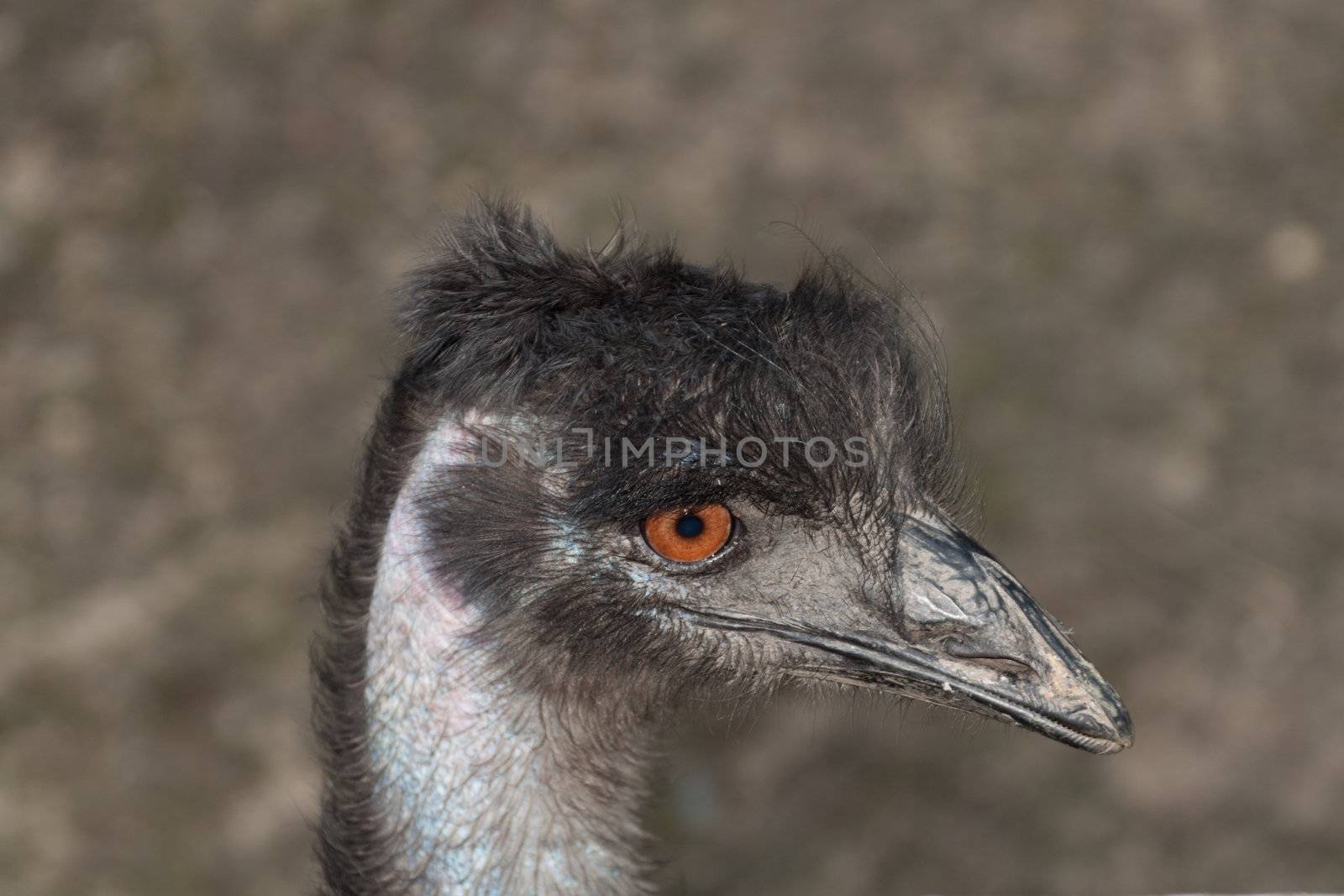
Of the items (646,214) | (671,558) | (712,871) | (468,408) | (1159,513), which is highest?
(646,214)

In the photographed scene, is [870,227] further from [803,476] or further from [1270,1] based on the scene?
[803,476]

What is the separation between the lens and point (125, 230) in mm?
4641

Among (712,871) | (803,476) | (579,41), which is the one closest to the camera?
(803,476)

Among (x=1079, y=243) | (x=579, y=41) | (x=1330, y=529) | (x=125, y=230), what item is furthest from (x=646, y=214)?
(x=1330, y=529)

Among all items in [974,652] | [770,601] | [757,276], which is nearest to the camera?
[974,652]

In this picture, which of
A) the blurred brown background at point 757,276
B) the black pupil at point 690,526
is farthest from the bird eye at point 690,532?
the blurred brown background at point 757,276

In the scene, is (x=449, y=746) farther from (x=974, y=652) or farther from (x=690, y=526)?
(x=974, y=652)

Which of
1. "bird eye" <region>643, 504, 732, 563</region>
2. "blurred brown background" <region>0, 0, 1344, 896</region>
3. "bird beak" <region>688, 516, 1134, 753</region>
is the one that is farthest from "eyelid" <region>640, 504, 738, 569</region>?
"blurred brown background" <region>0, 0, 1344, 896</region>

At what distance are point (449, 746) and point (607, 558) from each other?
355 mm

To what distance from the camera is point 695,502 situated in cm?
193

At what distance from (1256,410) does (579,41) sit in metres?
2.40

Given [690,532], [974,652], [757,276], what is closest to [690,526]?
[690,532]

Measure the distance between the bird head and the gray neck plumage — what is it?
0.12ft

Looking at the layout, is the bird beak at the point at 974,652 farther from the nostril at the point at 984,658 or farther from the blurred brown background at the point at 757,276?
the blurred brown background at the point at 757,276
